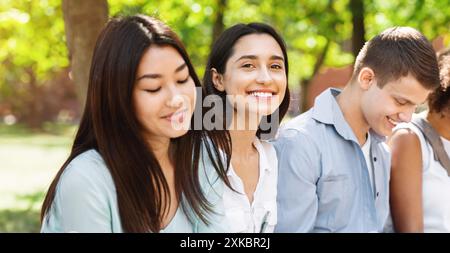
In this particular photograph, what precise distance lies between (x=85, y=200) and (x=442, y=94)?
204 centimetres

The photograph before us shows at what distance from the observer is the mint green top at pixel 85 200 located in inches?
85.3

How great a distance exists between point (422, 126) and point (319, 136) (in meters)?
0.64

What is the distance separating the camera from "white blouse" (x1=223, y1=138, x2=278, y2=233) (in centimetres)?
277

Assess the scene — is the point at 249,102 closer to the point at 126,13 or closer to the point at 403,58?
the point at 126,13

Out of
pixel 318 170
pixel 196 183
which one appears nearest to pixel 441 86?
pixel 318 170

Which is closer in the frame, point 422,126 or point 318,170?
point 318,170

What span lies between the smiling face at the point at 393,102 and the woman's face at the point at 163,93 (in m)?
1.04

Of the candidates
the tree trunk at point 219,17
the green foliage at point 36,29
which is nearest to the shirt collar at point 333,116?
A: the green foliage at point 36,29

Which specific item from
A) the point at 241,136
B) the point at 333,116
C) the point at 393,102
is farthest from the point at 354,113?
the point at 241,136

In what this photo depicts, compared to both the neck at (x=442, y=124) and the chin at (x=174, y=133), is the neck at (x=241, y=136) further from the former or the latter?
the neck at (x=442, y=124)

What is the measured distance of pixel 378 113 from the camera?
9.84ft
